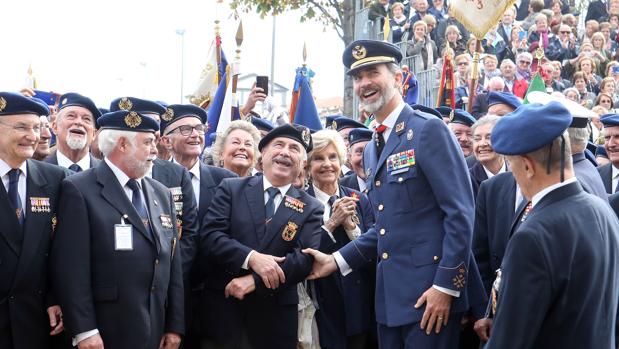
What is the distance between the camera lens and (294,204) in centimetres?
533

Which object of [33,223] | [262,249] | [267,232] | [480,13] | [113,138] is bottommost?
[262,249]

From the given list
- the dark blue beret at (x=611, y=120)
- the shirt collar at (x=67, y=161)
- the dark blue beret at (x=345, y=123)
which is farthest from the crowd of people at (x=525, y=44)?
the shirt collar at (x=67, y=161)

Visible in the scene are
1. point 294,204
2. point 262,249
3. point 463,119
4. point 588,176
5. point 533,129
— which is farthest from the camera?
point 463,119

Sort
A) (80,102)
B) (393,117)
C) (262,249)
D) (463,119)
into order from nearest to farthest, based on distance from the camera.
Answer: (393,117) → (262,249) → (80,102) → (463,119)

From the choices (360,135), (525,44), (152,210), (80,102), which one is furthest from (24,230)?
(525,44)

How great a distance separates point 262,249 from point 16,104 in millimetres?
1792

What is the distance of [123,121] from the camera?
4.89 metres

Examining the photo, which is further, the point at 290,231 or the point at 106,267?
the point at 290,231

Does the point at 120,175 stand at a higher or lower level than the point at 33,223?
higher

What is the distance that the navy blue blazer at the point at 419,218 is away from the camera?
4340 millimetres

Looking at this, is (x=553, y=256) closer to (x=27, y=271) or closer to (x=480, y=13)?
(x=27, y=271)

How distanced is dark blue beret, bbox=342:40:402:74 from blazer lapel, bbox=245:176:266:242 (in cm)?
109

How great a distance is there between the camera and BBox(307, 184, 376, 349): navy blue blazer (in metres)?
5.53

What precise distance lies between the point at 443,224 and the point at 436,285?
1.18 ft
